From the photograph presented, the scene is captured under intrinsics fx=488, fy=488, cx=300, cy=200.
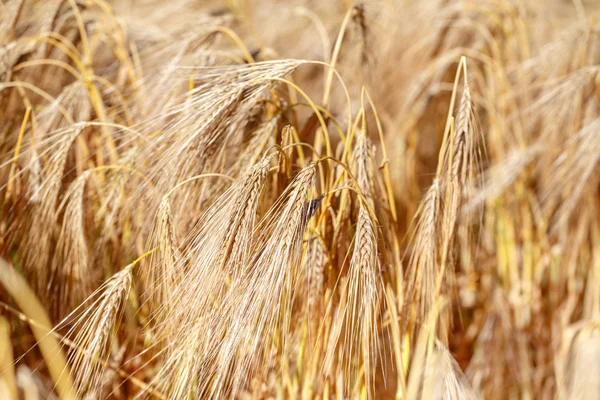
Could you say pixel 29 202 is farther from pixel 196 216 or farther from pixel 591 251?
pixel 591 251

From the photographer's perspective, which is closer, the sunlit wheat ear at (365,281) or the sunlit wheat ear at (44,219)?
the sunlit wheat ear at (365,281)

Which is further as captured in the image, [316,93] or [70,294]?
[316,93]

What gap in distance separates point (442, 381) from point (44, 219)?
75 cm

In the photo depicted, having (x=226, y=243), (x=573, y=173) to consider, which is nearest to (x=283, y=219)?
(x=226, y=243)

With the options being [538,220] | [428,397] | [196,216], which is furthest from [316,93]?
[428,397]

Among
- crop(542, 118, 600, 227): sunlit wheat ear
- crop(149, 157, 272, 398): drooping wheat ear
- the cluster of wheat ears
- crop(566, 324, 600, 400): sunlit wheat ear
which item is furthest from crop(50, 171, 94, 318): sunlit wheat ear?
crop(542, 118, 600, 227): sunlit wheat ear

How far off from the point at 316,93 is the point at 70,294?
1278 mm

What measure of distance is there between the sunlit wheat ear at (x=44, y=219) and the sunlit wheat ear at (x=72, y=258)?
18mm

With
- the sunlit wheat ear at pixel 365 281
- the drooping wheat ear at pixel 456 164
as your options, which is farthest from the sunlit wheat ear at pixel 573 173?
the sunlit wheat ear at pixel 365 281

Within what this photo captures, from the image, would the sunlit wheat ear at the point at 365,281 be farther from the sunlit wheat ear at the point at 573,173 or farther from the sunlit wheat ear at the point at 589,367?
the sunlit wheat ear at the point at 573,173

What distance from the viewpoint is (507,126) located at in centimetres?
143

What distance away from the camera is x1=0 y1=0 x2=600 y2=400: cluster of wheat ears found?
657 mm

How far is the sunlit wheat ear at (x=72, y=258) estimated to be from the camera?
833mm

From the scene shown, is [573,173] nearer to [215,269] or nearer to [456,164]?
[456,164]
